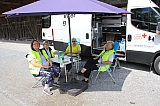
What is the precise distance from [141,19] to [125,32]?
1.03 meters

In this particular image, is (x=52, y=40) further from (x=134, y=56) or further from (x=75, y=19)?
(x=134, y=56)

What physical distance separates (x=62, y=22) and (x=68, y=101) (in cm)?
389

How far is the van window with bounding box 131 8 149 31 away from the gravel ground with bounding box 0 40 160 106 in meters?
1.32

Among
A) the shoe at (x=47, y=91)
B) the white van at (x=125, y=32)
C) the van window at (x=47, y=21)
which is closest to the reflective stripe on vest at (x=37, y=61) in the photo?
the shoe at (x=47, y=91)

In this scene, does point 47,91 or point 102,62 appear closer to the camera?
point 47,91

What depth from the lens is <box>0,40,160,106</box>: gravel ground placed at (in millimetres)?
3236

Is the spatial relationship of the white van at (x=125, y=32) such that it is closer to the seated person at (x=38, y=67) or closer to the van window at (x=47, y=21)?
the van window at (x=47, y=21)

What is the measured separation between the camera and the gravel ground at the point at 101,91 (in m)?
3.24

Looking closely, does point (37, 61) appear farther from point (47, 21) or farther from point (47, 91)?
point (47, 21)

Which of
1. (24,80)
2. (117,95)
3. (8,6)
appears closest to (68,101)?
(117,95)

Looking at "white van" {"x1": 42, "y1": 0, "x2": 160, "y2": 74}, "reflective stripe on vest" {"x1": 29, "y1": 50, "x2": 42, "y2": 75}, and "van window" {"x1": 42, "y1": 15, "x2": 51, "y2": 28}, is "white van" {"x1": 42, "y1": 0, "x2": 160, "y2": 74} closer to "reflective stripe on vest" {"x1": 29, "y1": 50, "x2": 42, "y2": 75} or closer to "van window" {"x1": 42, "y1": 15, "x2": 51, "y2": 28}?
"van window" {"x1": 42, "y1": 15, "x2": 51, "y2": 28}

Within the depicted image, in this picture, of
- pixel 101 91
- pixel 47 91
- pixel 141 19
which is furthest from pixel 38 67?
pixel 141 19

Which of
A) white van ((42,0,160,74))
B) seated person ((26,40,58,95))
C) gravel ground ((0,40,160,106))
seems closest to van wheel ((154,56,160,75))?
white van ((42,0,160,74))

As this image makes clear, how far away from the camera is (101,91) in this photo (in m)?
3.71
